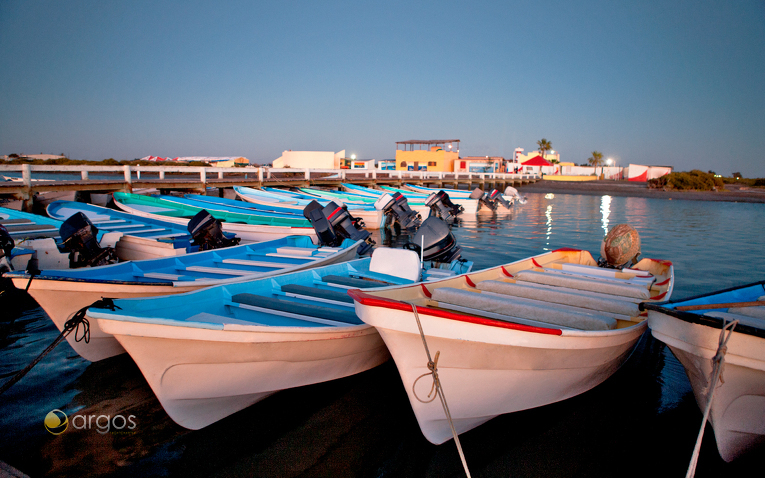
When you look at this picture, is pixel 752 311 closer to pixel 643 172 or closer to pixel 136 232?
pixel 136 232

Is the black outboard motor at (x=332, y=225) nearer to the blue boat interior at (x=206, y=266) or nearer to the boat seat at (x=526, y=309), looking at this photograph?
the blue boat interior at (x=206, y=266)

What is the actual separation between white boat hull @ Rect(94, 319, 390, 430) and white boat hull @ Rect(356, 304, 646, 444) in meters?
0.68

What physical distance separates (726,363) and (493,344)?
1.51 meters

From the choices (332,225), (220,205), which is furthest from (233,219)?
(332,225)

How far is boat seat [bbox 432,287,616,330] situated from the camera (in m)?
3.59

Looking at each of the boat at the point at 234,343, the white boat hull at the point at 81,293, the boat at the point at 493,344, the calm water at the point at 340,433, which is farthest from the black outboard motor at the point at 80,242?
the boat at the point at 493,344

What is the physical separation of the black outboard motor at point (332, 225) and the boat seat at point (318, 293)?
353cm

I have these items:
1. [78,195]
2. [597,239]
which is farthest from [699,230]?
[78,195]

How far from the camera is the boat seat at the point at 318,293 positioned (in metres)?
4.55

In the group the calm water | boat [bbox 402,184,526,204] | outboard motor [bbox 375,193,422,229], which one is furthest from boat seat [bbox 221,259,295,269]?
boat [bbox 402,184,526,204]

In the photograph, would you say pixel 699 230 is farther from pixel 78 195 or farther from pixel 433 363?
pixel 78 195

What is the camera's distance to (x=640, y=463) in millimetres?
3295

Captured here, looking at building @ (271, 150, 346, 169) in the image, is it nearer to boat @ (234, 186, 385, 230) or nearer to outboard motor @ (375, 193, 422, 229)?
boat @ (234, 186, 385, 230)

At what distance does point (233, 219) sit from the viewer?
11.1m
